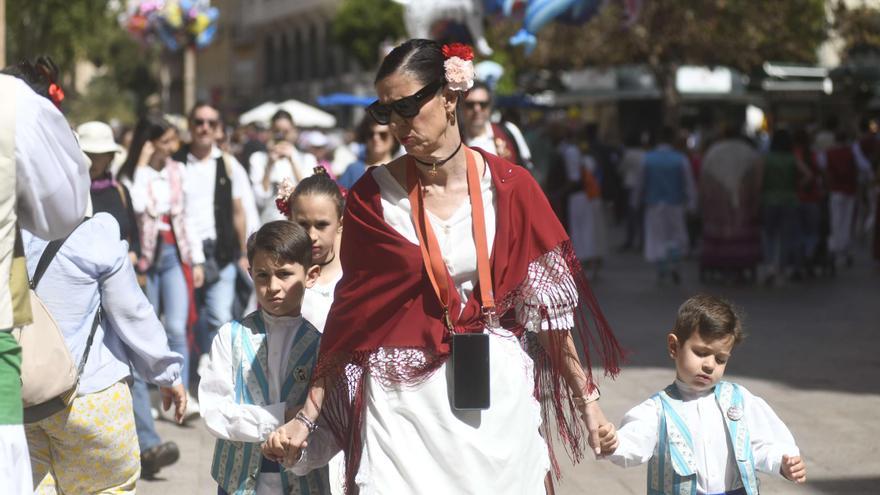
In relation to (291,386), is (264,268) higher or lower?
higher

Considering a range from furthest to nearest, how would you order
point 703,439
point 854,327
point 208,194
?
point 854,327 → point 208,194 → point 703,439

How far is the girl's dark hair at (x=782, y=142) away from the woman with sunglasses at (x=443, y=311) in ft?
44.5

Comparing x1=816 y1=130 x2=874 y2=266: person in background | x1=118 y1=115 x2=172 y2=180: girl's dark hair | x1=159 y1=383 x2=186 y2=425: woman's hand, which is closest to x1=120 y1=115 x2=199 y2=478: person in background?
x1=118 y1=115 x2=172 y2=180: girl's dark hair

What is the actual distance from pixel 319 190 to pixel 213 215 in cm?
432

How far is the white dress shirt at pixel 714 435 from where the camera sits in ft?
16.0

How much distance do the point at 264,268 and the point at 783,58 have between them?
117ft

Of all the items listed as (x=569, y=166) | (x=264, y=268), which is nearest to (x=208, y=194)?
(x=264, y=268)

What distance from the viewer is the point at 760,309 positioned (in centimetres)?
1520

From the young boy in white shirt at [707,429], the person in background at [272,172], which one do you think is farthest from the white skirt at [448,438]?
the person in background at [272,172]

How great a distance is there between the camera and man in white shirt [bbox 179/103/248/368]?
984 cm

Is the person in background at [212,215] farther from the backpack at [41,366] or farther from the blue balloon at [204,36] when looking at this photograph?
the blue balloon at [204,36]

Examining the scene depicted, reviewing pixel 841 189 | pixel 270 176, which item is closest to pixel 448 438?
pixel 270 176

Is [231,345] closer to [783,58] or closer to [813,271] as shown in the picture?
[813,271]

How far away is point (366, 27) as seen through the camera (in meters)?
57.9
